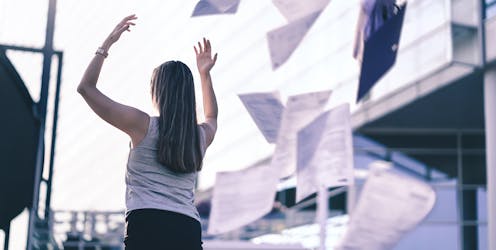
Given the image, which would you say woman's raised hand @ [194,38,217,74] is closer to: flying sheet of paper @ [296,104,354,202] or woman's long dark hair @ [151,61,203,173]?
woman's long dark hair @ [151,61,203,173]

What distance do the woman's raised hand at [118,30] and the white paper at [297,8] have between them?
6.14 ft

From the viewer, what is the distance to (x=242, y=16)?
4044cm

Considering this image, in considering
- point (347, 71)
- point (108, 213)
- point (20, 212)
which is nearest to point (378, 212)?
point (20, 212)

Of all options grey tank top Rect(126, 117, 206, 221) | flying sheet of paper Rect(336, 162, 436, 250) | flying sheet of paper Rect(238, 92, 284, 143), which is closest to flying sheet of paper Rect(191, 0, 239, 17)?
flying sheet of paper Rect(238, 92, 284, 143)

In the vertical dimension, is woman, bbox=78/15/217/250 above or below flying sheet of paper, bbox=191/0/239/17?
below

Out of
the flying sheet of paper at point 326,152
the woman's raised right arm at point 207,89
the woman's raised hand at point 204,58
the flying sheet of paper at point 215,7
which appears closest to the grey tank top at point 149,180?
the woman's raised right arm at point 207,89

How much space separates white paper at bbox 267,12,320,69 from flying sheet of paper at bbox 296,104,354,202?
54cm

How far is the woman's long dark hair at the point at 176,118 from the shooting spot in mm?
2881

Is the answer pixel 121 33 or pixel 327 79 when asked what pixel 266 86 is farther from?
pixel 121 33

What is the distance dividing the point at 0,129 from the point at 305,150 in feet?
6.50

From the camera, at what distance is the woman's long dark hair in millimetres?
2881

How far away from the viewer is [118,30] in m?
3.17

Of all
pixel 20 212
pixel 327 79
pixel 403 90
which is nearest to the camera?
pixel 20 212

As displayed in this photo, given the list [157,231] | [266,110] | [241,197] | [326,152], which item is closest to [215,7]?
[266,110]
